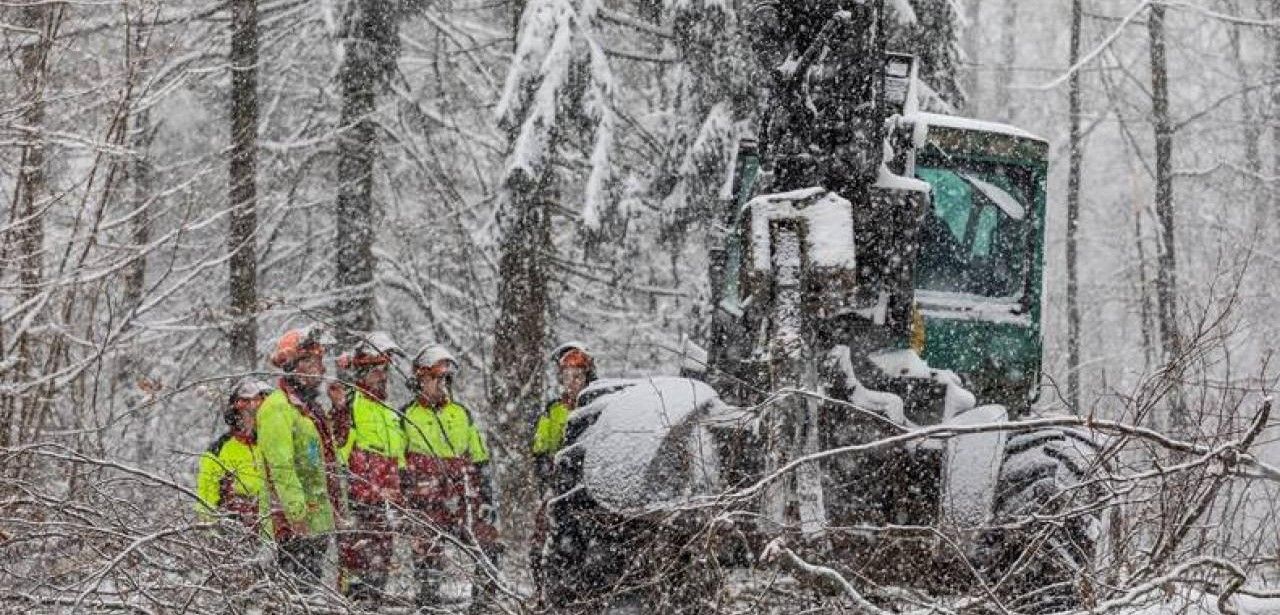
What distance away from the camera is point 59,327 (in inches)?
333

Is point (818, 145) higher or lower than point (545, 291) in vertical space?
higher

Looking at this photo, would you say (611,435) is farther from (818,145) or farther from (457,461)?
(457,461)

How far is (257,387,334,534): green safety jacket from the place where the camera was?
313 inches

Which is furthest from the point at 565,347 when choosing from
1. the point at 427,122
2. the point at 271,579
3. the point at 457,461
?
the point at 427,122

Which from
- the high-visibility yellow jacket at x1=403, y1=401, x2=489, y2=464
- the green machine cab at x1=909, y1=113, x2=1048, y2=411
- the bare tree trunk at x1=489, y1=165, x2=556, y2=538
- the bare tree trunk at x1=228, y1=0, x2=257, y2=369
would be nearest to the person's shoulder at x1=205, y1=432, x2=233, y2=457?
the high-visibility yellow jacket at x1=403, y1=401, x2=489, y2=464

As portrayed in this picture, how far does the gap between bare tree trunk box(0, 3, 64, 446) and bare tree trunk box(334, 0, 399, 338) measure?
20.7 feet

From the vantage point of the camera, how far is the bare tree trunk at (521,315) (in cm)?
1447

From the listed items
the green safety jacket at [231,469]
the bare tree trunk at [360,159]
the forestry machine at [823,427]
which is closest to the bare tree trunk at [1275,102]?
the bare tree trunk at [360,159]

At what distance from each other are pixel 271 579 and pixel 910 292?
2.93 meters

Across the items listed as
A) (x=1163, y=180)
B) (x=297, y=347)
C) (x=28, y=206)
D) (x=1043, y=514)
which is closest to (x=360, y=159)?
(x=28, y=206)

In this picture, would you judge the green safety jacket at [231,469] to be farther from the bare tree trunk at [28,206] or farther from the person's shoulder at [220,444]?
the bare tree trunk at [28,206]

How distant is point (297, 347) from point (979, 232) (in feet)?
12.2

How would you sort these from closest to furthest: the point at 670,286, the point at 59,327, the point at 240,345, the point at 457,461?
1. the point at 457,461
2. the point at 59,327
3. the point at 240,345
4. the point at 670,286

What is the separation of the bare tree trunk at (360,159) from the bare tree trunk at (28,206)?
6.32 meters
